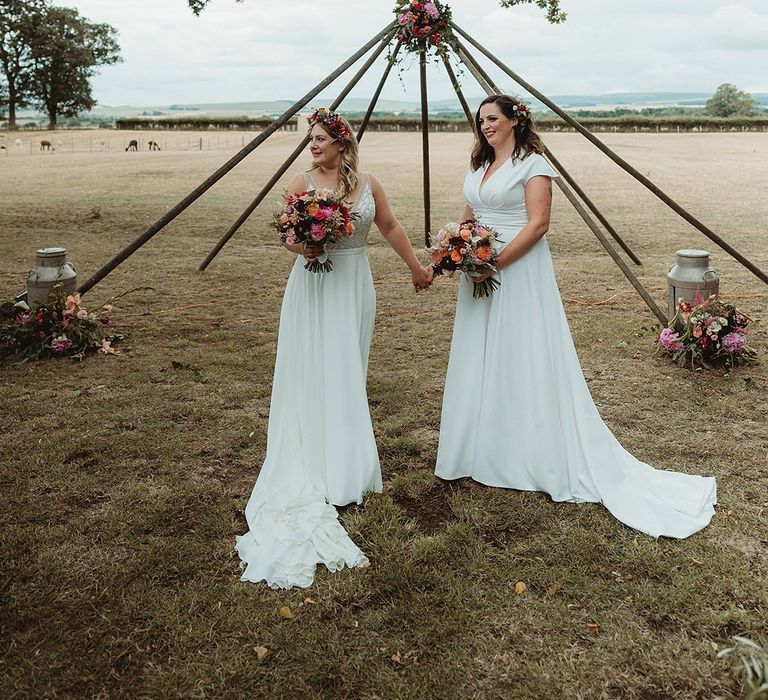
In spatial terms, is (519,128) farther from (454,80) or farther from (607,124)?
(607,124)

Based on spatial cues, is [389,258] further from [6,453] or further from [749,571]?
[749,571]

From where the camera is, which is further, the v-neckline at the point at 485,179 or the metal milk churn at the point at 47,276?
the metal milk churn at the point at 47,276

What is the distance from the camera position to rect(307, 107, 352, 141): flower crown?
14.9 feet

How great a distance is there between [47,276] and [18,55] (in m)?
69.2

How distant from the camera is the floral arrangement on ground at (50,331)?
789 cm

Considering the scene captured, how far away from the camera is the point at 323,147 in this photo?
4.59 m

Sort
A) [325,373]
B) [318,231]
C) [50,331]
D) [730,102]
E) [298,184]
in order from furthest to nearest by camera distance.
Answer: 1. [730,102]
2. [50,331]
3. [325,373]
4. [298,184]
5. [318,231]

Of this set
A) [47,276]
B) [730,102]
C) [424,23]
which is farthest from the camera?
[730,102]

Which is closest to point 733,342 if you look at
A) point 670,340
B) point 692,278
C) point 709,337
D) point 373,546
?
point 709,337

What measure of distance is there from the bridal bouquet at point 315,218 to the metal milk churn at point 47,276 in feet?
15.8

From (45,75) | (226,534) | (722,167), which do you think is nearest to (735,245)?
(226,534)

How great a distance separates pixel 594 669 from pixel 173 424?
13.0 ft

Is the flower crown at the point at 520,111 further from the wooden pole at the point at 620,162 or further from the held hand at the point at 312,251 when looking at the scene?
the wooden pole at the point at 620,162

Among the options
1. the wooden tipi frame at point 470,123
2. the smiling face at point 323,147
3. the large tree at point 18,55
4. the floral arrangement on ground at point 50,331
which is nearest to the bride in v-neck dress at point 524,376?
the smiling face at point 323,147
